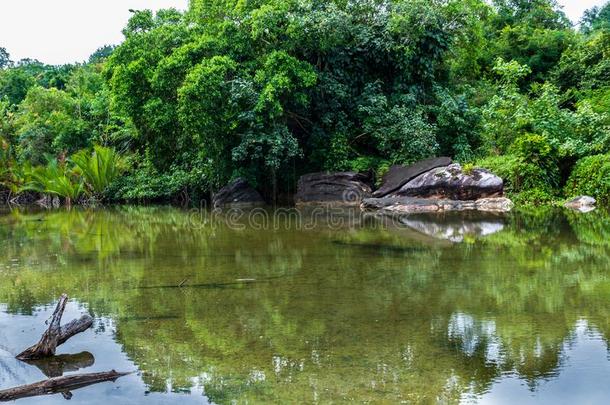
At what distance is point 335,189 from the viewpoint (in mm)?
19922

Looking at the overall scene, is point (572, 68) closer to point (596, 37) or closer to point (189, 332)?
point (596, 37)

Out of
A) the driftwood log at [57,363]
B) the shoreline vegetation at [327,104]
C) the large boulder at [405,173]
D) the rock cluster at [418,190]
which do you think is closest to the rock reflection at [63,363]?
the driftwood log at [57,363]

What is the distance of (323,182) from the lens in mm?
20234

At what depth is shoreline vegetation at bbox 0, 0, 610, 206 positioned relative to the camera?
695 inches

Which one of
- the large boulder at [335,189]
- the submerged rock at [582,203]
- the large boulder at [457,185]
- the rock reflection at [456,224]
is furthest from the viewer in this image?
the large boulder at [335,189]

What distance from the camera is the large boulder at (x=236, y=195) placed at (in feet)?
69.0

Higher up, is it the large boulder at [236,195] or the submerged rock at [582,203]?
the large boulder at [236,195]

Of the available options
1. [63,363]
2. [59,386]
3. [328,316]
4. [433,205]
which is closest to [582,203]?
[433,205]

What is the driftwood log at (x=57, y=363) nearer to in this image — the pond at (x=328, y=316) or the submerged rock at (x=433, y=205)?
the pond at (x=328, y=316)

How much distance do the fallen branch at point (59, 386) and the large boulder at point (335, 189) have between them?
15.3m

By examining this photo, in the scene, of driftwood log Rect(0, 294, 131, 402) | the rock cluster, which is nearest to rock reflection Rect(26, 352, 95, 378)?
driftwood log Rect(0, 294, 131, 402)

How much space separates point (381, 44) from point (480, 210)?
7462 millimetres

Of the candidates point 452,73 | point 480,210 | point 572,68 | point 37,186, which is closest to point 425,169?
point 480,210

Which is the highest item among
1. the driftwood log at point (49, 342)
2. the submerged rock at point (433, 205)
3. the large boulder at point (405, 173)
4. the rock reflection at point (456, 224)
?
the large boulder at point (405, 173)
